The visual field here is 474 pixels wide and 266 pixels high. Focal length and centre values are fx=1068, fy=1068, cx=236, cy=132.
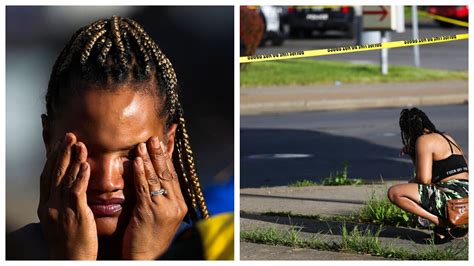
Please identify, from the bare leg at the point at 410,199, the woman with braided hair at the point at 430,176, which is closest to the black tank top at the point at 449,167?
the woman with braided hair at the point at 430,176

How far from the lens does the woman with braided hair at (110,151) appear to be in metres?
5.05

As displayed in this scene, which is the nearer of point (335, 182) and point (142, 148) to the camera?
point (142, 148)

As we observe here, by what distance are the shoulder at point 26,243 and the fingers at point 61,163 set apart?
228mm

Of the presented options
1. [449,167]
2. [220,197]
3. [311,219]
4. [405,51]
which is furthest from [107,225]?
[405,51]

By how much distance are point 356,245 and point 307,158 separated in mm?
5492

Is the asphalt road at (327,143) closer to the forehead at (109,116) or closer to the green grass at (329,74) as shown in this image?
the green grass at (329,74)

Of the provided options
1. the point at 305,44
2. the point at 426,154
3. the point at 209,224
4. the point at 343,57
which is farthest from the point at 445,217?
the point at 305,44

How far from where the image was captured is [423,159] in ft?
22.4

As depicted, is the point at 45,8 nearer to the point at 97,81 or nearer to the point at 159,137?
the point at 97,81

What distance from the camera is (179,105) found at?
17.2 feet

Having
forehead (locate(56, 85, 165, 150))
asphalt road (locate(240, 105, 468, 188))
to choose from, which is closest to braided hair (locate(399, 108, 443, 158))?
forehead (locate(56, 85, 165, 150))

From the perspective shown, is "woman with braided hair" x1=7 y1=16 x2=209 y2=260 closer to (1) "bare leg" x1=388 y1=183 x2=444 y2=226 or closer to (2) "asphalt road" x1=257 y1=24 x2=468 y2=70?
(1) "bare leg" x1=388 y1=183 x2=444 y2=226

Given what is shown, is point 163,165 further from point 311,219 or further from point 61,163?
point 311,219
